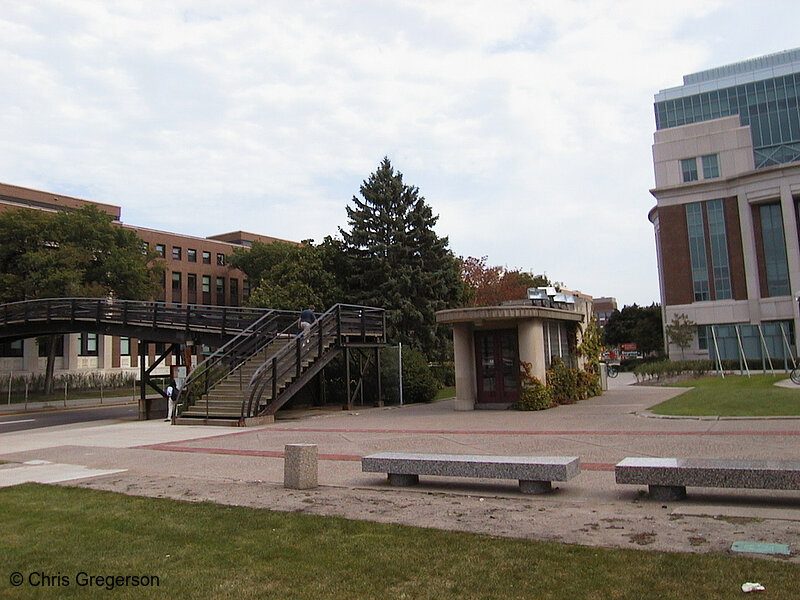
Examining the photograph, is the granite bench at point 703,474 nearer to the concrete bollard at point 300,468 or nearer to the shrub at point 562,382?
the concrete bollard at point 300,468

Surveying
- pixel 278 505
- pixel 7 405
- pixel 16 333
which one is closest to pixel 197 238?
pixel 7 405

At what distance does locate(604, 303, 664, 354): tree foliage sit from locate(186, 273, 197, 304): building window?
48.7 m

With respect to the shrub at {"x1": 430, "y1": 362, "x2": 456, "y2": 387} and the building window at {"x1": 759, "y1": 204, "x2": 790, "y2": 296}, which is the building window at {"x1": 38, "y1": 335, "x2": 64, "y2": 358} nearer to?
the shrub at {"x1": 430, "y1": 362, "x2": 456, "y2": 387}

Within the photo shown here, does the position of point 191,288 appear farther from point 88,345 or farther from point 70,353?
point 70,353

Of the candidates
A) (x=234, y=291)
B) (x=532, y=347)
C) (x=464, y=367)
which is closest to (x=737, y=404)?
(x=532, y=347)

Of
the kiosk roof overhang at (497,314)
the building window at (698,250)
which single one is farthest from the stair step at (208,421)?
the building window at (698,250)

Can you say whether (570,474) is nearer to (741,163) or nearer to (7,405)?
(7,405)

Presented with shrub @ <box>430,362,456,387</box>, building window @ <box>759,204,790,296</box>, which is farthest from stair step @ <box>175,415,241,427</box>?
building window @ <box>759,204,790,296</box>

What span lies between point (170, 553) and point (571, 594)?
3546 mm

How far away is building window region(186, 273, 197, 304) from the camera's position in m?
70.6

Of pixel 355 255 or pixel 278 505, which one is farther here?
pixel 355 255

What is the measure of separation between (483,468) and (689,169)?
205 ft

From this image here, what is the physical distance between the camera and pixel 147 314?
2670 cm

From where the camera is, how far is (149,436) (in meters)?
18.2
